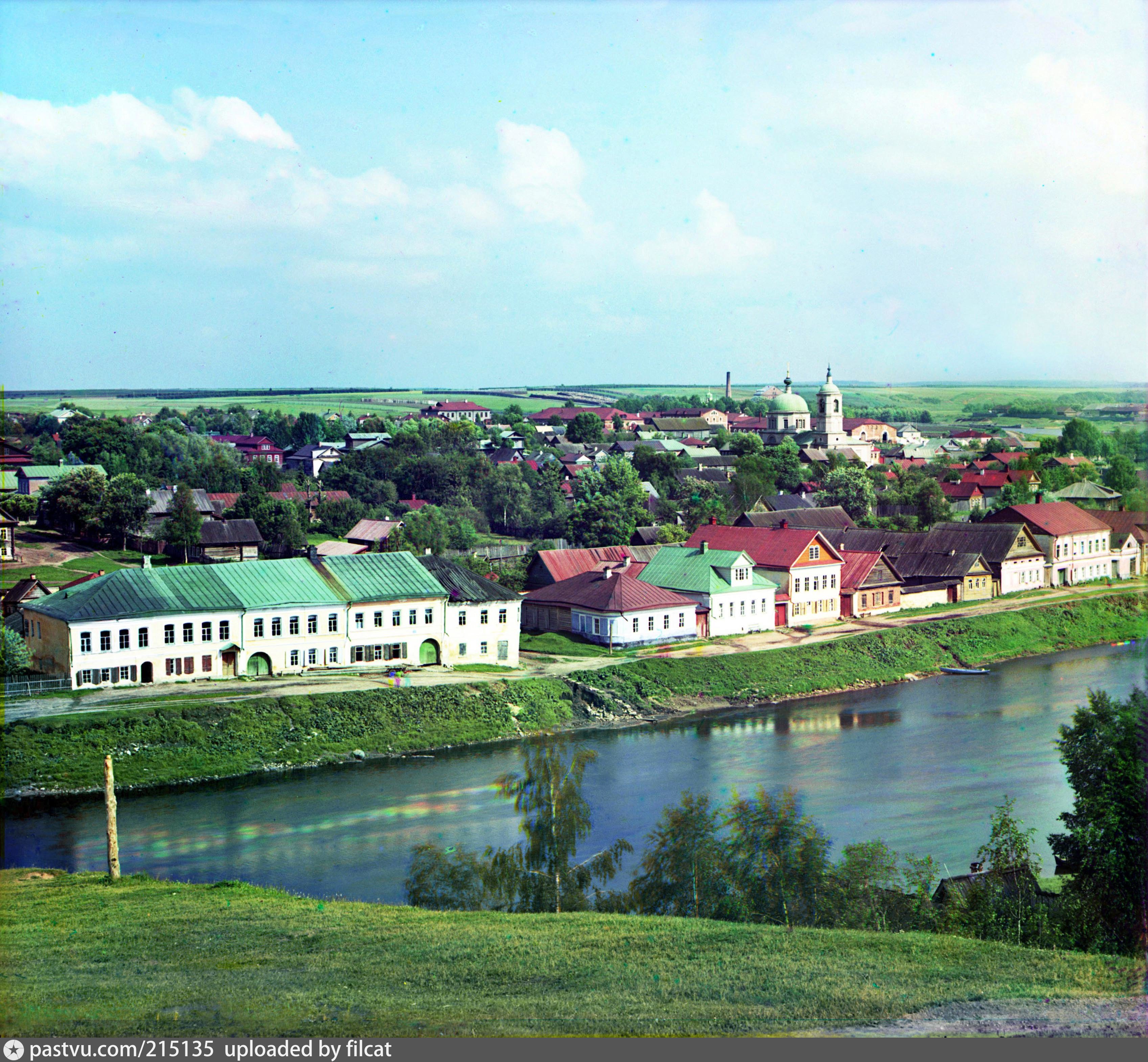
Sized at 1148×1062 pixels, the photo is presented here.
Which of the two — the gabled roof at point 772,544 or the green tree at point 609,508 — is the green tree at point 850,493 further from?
the gabled roof at point 772,544

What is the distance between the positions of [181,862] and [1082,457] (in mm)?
22127

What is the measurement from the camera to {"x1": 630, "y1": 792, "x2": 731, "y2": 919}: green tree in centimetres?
884

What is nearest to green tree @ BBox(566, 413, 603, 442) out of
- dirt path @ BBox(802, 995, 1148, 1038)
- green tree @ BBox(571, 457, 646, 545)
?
green tree @ BBox(571, 457, 646, 545)

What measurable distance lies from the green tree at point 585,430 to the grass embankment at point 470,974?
49567 millimetres

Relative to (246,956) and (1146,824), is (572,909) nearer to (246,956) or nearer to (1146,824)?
(246,956)

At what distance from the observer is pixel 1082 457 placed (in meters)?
26.0

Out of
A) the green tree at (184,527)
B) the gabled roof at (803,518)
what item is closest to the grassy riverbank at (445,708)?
the gabled roof at (803,518)

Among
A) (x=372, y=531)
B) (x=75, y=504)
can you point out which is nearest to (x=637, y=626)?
(x=372, y=531)

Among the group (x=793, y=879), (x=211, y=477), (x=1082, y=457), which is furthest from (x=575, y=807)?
(x=211, y=477)

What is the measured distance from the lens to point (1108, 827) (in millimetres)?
8164

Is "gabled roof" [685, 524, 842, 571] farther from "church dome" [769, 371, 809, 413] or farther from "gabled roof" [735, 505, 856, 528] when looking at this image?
"church dome" [769, 371, 809, 413]

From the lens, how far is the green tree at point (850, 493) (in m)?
28.8

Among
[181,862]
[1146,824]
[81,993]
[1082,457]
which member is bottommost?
[181,862]

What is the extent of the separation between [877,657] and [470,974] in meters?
13.6
